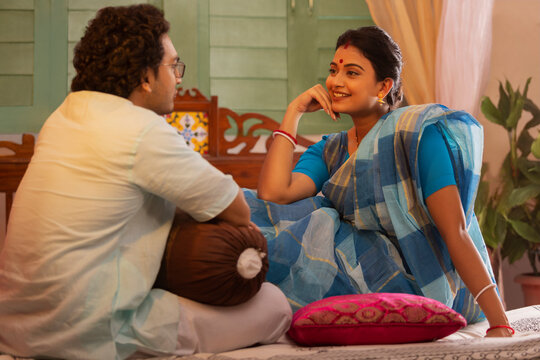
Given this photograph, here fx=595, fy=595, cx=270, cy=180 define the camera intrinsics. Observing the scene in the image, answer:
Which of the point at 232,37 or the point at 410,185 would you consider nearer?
the point at 410,185

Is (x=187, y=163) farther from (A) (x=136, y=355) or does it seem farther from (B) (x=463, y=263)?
(B) (x=463, y=263)

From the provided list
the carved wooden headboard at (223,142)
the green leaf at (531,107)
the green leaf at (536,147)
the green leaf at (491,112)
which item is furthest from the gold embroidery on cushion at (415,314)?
the green leaf at (531,107)

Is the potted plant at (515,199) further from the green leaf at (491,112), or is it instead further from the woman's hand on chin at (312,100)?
the woman's hand on chin at (312,100)

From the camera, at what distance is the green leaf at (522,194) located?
3.11 m

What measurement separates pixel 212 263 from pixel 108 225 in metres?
0.24

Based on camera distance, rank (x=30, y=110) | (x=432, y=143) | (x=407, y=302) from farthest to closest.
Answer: (x=30, y=110), (x=432, y=143), (x=407, y=302)

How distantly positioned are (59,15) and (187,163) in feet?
8.53

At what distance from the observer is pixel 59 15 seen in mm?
3463

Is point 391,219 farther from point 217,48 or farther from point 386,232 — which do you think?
point 217,48

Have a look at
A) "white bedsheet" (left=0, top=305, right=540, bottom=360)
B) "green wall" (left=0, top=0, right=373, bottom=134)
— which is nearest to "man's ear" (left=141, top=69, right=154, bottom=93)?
"white bedsheet" (left=0, top=305, right=540, bottom=360)

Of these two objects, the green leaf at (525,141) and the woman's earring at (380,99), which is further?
the green leaf at (525,141)

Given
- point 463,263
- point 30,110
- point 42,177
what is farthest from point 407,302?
point 30,110

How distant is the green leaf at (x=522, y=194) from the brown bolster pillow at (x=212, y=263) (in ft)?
7.08

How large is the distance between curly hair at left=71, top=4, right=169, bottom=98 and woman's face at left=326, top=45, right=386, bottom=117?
84 cm
